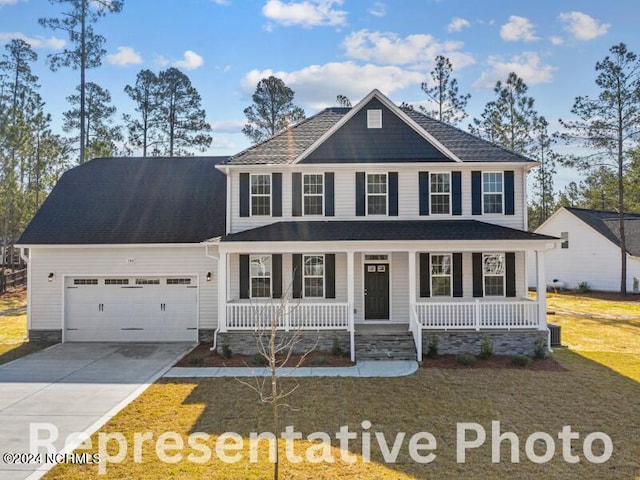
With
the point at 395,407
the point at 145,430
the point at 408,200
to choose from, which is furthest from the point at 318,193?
the point at 145,430

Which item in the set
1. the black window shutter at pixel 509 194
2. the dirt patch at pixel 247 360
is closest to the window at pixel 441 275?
the black window shutter at pixel 509 194

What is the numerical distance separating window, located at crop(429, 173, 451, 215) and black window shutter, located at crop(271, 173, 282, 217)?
512 centimetres

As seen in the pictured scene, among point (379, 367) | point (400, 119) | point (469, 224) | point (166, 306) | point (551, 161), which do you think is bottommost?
point (379, 367)

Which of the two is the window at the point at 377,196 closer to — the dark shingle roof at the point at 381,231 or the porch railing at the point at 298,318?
the dark shingle roof at the point at 381,231

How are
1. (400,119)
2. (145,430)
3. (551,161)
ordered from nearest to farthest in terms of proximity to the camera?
(145,430), (400,119), (551,161)

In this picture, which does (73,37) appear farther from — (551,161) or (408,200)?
(551,161)

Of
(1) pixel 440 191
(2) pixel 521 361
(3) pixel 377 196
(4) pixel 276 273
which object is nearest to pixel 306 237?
(4) pixel 276 273

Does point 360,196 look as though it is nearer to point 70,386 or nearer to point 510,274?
point 510,274

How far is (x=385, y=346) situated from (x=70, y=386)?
796cm

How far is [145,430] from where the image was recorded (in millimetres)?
7484

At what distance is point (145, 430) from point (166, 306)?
317 inches

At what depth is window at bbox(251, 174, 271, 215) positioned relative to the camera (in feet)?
49.5

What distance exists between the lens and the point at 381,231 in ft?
44.9

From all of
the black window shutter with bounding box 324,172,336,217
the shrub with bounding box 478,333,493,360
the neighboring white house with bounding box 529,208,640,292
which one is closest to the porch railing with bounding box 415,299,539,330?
the shrub with bounding box 478,333,493,360
